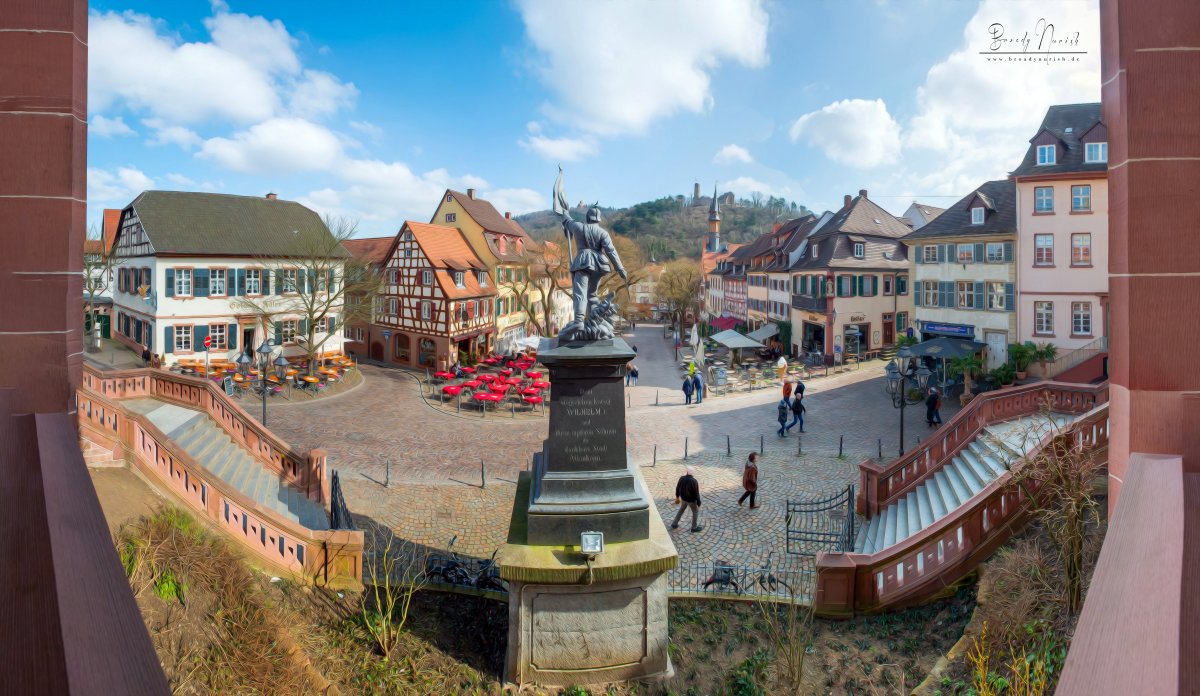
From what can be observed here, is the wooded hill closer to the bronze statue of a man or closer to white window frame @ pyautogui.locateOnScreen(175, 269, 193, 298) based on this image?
white window frame @ pyautogui.locateOnScreen(175, 269, 193, 298)

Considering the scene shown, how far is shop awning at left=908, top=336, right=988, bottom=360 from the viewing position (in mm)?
24373

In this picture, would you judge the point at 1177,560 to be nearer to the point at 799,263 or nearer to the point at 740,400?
the point at 740,400

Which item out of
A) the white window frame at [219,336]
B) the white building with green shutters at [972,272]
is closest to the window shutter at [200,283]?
the white window frame at [219,336]

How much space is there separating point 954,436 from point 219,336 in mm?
29949

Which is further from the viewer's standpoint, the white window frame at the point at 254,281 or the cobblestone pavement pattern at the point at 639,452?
the white window frame at the point at 254,281

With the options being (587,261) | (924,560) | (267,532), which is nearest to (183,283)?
(267,532)

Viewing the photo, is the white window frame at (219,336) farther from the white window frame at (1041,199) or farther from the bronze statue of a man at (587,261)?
the white window frame at (1041,199)

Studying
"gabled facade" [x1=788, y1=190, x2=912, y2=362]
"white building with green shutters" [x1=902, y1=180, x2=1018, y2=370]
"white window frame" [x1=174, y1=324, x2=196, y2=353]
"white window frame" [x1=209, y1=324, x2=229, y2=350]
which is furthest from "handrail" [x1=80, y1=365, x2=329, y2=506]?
"gabled facade" [x1=788, y1=190, x2=912, y2=362]

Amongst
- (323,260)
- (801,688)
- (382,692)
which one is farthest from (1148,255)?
(323,260)

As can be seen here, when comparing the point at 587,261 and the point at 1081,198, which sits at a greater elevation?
the point at 1081,198

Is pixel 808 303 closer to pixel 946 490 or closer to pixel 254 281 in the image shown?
pixel 946 490

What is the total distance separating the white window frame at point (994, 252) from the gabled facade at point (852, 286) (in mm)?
9275

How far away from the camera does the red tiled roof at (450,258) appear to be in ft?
108

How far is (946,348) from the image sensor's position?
24.7 meters
